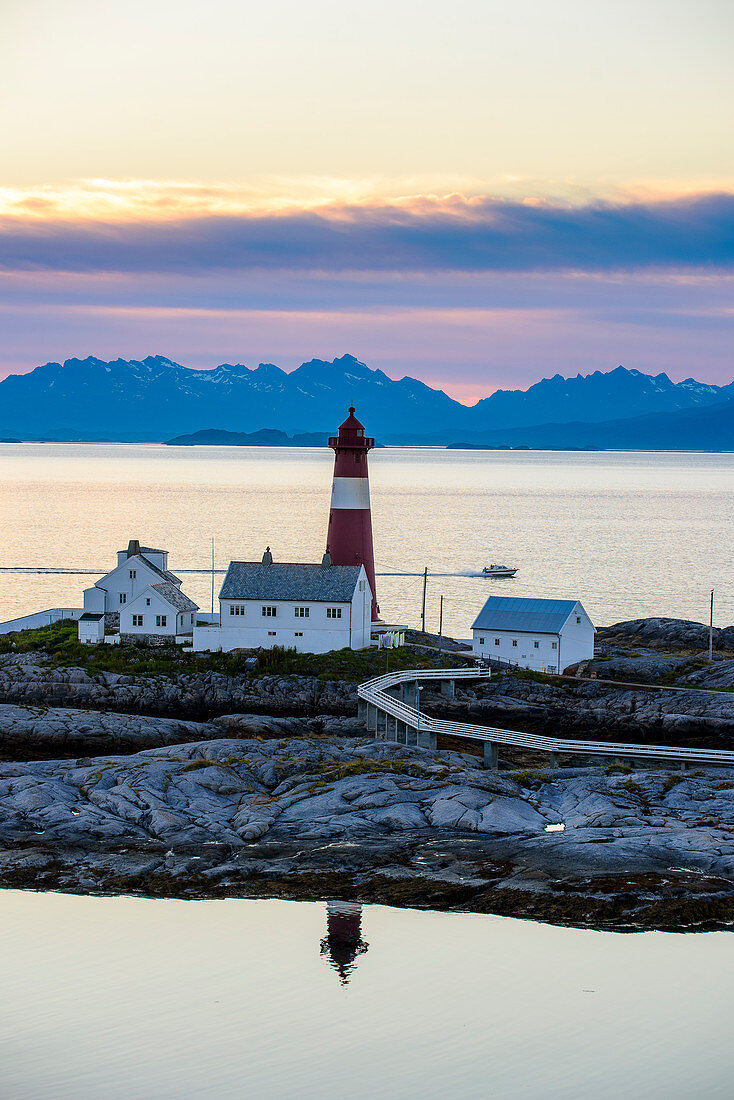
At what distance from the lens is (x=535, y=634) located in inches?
2149

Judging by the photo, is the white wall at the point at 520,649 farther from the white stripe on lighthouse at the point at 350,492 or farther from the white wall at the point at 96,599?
the white wall at the point at 96,599

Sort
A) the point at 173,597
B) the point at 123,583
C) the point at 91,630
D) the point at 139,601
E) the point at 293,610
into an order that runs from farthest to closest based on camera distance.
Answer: the point at 123,583 < the point at 173,597 < the point at 139,601 < the point at 91,630 < the point at 293,610

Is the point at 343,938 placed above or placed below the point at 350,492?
below

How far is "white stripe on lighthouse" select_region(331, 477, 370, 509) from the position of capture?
2229 inches

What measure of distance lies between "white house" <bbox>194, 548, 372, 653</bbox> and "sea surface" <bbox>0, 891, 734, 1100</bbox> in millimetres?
25424

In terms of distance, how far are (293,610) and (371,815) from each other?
21.5m

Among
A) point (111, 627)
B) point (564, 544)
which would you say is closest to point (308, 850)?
point (111, 627)

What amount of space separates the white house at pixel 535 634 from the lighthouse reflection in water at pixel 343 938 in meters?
27.9

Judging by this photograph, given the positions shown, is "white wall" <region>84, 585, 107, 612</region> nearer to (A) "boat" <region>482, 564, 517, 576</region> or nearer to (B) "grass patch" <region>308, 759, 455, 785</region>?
(B) "grass patch" <region>308, 759, 455, 785</region>

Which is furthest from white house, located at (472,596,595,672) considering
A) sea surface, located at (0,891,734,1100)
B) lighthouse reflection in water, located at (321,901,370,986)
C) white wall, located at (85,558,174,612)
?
sea surface, located at (0,891,734,1100)

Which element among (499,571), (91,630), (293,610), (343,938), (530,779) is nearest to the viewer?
(343,938)

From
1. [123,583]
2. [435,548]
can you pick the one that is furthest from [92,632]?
[435,548]

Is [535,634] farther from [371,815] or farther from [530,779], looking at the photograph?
[371,815]

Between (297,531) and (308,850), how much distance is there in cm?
10980
